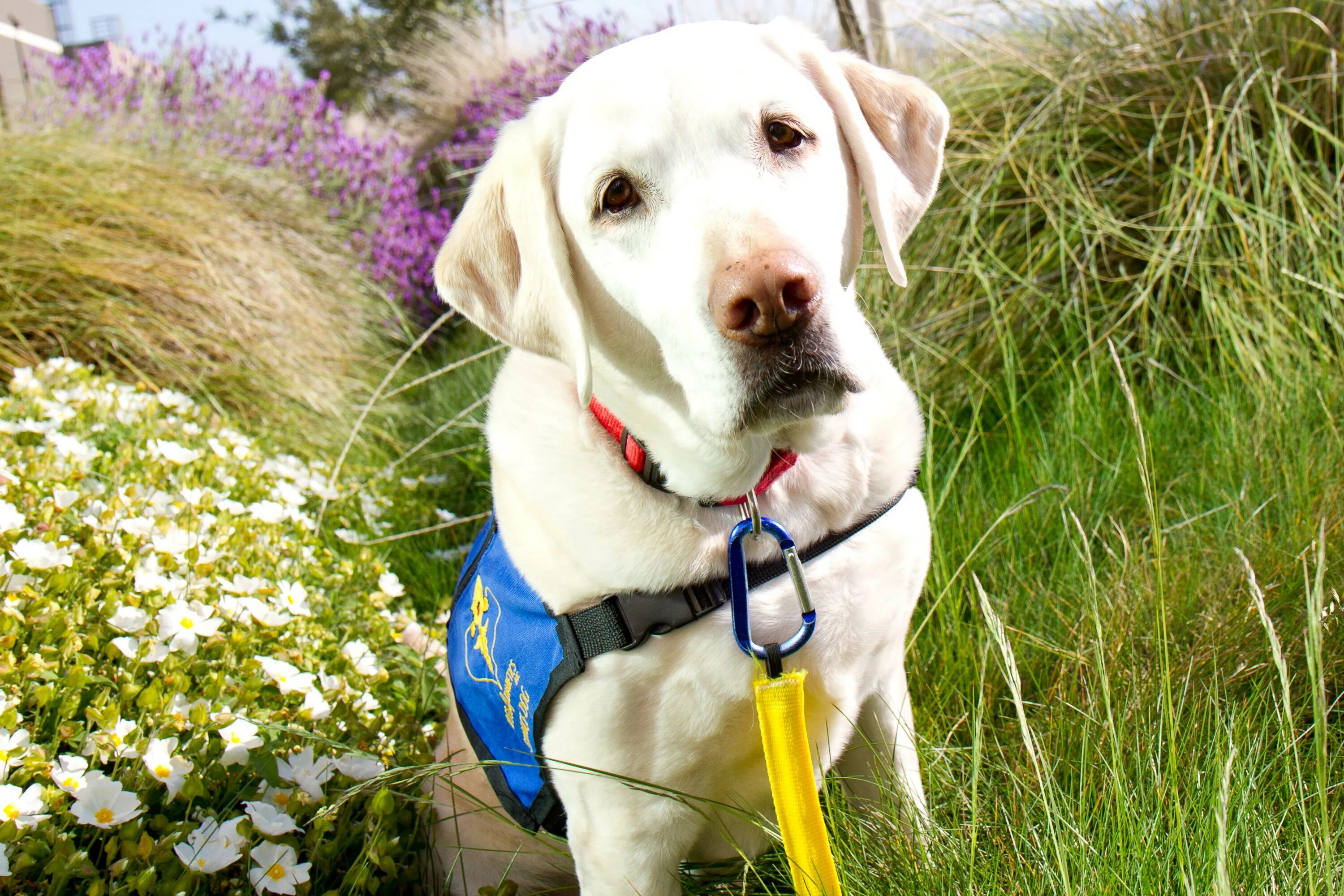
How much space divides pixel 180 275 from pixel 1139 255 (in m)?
4.00

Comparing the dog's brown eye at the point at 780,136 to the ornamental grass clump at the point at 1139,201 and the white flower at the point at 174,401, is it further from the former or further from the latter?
the white flower at the point at 174,401

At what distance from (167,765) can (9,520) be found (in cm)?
92

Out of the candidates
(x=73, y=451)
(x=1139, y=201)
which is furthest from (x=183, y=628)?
(x=1139, y=201)

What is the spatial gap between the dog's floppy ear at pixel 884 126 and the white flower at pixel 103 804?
1.54m

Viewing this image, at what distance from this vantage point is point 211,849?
159 cm

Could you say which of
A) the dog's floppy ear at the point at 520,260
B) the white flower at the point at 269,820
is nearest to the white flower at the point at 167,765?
the white flower at the point at 269,820

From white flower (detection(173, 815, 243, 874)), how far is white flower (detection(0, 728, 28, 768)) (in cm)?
30

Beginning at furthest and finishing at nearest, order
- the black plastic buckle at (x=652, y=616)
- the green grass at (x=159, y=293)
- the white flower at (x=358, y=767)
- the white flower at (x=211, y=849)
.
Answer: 1. the green grass at (x=159, y=293)
2. the white flower at (x=358, y=767)
3. the white flower at (x=211, y=849)
4. the black plastic buckle at (x=652, y=616)

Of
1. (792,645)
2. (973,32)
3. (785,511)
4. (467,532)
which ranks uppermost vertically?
(973,32)

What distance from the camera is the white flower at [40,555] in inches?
81.7

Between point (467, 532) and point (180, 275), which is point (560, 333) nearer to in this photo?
point (467, 532)

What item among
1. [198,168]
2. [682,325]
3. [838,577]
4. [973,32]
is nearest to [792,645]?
[838,577]

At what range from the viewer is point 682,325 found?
4.53 ft

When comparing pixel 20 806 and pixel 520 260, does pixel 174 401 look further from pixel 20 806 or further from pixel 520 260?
pixel 520 260
